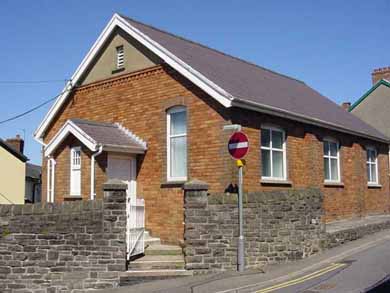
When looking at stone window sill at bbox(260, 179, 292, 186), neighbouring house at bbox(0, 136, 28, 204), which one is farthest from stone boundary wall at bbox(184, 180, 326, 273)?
neighbouring house at bbox(0, 136, 28, 204)

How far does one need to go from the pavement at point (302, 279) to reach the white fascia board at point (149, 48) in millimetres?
4918

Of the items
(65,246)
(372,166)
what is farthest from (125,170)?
(372,166)

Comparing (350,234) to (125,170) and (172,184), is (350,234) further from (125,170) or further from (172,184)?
(125,170)

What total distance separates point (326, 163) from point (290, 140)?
12.5 feet

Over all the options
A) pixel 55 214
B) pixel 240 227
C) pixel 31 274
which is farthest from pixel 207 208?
pixel 31 274

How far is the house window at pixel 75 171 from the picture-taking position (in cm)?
1686

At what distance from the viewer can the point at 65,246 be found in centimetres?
1155

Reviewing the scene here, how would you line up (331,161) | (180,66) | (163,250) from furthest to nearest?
(331,161) < (180,66) < (163,250)

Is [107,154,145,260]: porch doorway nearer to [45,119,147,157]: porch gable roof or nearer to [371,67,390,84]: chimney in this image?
[45,119,147,157]: porch gable roof

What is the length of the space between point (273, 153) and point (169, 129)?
3.69 m

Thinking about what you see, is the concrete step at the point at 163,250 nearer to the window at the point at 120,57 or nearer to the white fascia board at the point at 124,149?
the white fascia board at the point at 124,149

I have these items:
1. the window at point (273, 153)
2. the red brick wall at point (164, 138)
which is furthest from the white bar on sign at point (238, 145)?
the window at point (273, 153)

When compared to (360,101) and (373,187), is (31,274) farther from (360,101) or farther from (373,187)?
(360,101)

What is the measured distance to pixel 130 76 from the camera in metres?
17.0
